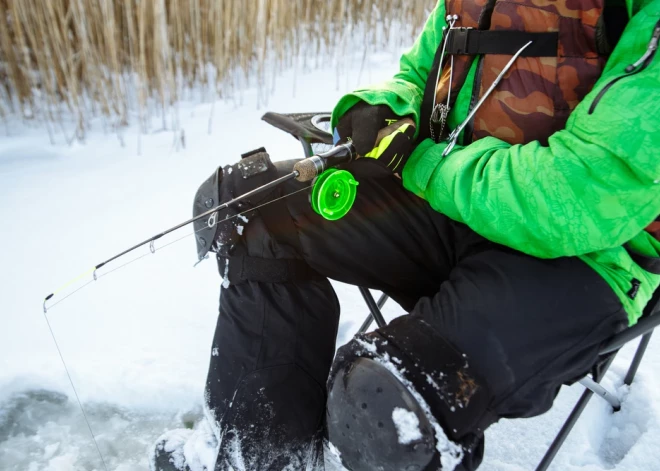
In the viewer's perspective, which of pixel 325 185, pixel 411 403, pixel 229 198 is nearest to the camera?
pixel 411 403

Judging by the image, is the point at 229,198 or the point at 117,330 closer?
the point at 229,198

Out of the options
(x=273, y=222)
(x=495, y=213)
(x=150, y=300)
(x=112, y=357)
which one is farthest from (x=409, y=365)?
(x=150, y=300)

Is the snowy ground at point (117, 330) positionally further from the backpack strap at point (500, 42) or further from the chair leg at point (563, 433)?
the backpack strap at point (500, 42)

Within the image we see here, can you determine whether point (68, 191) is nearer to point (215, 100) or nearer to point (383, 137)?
point (215, 100)

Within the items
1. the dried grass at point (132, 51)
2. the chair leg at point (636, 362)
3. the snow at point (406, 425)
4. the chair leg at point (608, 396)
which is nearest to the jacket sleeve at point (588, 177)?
the snow at point (406, 425)

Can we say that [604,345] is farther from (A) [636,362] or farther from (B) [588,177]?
(A) [636,362]

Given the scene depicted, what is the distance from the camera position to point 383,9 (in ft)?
11.7

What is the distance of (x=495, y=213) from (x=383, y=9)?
3210mm

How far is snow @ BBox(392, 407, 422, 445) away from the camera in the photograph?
0.69m

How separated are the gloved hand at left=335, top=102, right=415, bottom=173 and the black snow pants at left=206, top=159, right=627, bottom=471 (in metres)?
0.04

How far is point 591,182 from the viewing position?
2.36 feet

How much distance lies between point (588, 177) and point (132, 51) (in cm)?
236

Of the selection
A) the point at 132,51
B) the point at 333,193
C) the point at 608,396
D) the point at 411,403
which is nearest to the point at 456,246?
the point at 333,193

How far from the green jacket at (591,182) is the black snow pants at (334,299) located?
0.05 meters
